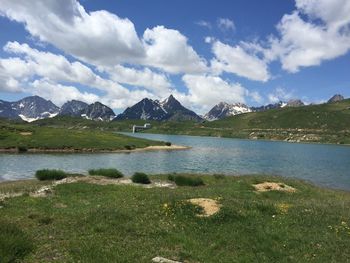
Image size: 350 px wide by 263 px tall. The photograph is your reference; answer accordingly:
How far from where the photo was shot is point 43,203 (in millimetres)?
32219

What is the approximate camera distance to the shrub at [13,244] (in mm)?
17047

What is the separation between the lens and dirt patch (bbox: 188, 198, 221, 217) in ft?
91.8

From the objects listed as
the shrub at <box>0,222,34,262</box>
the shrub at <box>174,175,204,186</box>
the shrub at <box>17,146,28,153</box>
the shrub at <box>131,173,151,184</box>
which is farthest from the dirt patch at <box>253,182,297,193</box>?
the shrub at <box>17,146,28,153</box>

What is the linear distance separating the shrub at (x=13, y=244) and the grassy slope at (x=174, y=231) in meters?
0.32

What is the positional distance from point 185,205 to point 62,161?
73.9m

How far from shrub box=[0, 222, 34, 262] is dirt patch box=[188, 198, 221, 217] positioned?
40.0 ft

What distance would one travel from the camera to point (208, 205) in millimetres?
29875

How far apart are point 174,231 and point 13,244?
9.39 m

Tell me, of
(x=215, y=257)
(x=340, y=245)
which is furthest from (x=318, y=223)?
(x=215, y=257)

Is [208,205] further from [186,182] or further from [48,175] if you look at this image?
A: [48,175]

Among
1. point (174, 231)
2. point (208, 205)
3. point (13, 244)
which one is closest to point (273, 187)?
point (208, 205)

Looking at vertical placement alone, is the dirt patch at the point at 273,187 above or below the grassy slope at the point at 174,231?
below

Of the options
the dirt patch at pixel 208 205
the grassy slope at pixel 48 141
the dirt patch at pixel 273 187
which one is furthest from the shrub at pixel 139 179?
the grassy slope at pixel 48 141

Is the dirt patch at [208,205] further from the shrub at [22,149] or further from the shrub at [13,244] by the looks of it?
the shrub at [22,149]
